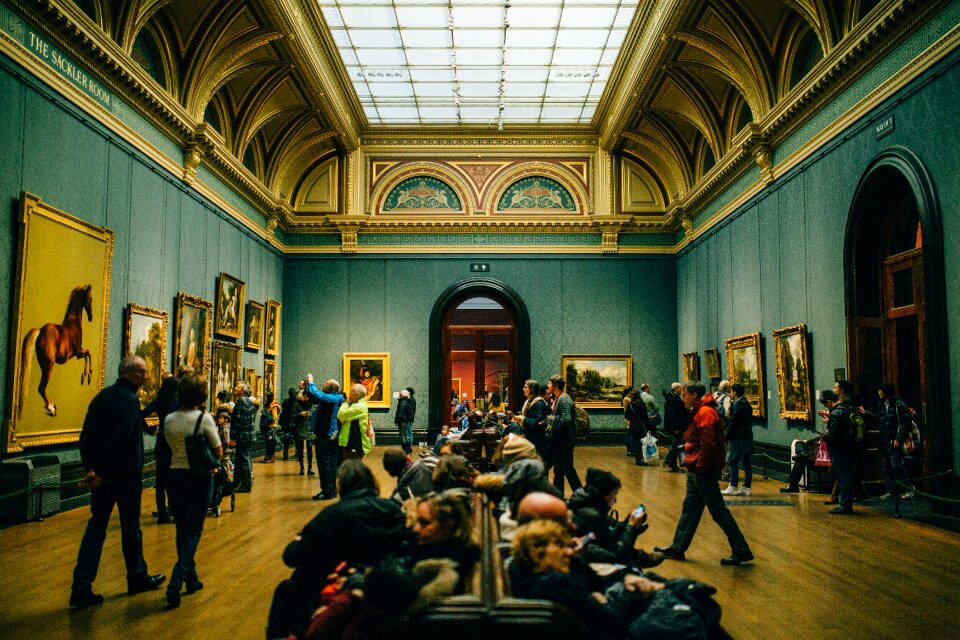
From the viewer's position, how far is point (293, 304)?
70.8ft

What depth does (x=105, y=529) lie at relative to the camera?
567 cm

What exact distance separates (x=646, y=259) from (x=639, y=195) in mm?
1995

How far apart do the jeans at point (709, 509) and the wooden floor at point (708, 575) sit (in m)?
0.23

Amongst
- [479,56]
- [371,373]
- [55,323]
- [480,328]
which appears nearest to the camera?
[55,323]

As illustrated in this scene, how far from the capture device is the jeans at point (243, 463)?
449 inches

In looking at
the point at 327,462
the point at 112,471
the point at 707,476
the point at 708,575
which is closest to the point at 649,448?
the point at 327,462

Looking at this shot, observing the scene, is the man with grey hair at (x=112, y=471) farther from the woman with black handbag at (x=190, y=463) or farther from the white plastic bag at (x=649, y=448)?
the white plastic bag at (x=649, y=448)

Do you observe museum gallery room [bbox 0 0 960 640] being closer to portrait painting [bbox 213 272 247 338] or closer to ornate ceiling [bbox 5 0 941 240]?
ornate ceiling [bbox 5 0 941 240]

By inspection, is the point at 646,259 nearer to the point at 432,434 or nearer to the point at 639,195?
the point at 639,195

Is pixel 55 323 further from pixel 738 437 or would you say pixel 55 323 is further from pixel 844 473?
pixel 844 473

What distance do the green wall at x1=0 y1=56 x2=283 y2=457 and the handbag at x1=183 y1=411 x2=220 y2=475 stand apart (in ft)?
14.0

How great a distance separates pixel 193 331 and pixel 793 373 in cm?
1133

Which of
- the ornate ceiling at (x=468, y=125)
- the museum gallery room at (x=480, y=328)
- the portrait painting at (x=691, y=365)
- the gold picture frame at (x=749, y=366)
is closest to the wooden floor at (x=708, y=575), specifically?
the museum gallery room at (x=480, y=328)

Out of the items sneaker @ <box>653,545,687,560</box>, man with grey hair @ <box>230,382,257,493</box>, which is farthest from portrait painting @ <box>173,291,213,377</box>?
sneaker @ <box>653,545,687,560</box>
